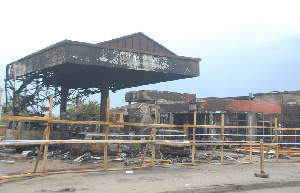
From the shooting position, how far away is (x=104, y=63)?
1856 centimetres

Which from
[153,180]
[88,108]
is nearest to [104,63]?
[153,180]

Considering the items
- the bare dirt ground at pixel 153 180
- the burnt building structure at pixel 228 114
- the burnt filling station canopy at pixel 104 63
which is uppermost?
the burnt filling station canopy at pixel 104 63

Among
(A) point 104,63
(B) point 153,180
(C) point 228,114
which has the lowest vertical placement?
(B) point 153,180

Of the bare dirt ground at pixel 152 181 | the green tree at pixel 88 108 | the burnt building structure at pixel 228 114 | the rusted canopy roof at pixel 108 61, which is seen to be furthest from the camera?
the green tree at pixel 88 108

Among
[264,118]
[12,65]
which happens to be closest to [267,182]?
[264,118]

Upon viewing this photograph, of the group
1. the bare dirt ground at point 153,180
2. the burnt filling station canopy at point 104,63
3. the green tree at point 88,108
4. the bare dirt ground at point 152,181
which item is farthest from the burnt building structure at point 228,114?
the green tree at point 88,108

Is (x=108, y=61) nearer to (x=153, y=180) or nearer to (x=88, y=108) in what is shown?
(x=153, y=180)

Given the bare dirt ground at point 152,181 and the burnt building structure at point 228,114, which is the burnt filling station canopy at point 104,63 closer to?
the burnt building structure at point 228,114

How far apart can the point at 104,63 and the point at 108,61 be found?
297mm

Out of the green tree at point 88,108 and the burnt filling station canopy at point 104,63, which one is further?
the green tree at point 88,108

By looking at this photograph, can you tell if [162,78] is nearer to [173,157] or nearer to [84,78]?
[84,78]

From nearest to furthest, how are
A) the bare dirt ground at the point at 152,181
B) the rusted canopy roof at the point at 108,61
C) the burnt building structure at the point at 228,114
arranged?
the bare dirt ground at the point at 152,181, the rusted canopy roof at the point at 108,61, the burnt building structure at the point at 228,114

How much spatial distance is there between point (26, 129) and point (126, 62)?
762 centimetres

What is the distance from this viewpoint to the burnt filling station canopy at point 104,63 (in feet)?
58.3
